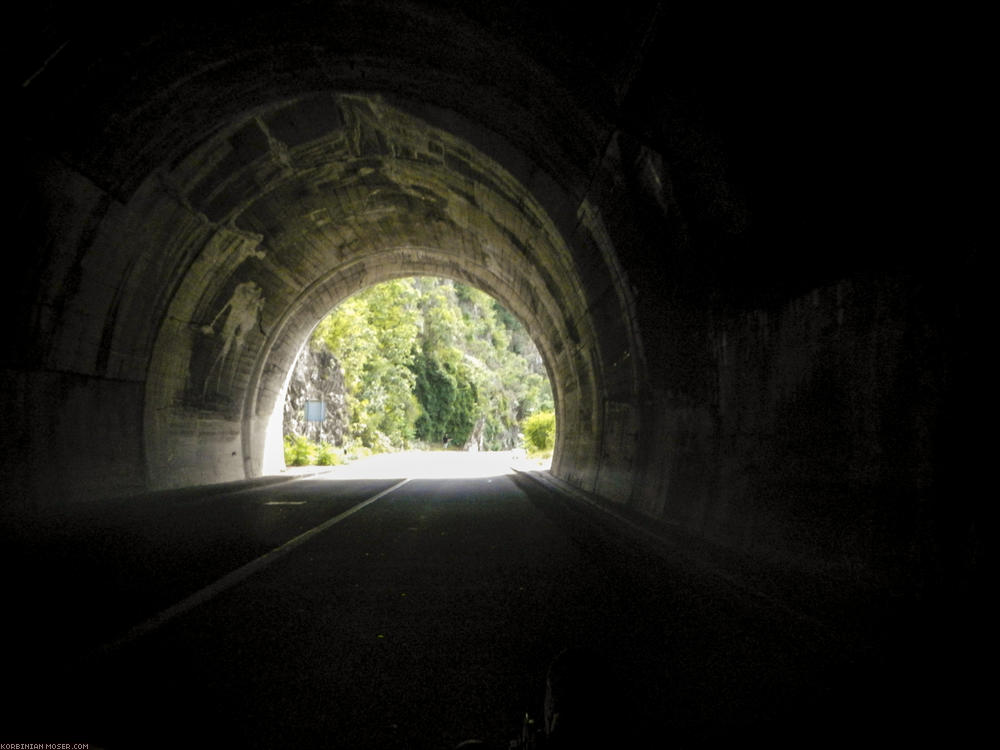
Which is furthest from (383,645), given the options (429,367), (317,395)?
(429,367)

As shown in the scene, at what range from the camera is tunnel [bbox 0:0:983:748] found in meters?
3.94

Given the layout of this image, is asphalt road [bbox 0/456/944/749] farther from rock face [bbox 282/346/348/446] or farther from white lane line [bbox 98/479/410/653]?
rock face [bbox 282/346/348/446]

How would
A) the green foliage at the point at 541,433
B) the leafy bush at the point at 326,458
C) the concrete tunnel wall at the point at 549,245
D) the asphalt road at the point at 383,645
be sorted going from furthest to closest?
1. the green foliage at the point at 541,433
2. the leafy bush at the point at 326,458
3. the concrete tunnel wall at the point at 549,245
4. the asphalt road at the point at 383,645

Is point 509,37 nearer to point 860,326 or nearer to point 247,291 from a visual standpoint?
point 860,326

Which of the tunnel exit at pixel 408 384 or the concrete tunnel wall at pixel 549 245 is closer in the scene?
the concrete tunnel wall at pixel 549 245

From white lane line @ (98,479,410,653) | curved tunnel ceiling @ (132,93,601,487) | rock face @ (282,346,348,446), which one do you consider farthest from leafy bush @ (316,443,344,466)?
white lane line @ (98,479,410,653)

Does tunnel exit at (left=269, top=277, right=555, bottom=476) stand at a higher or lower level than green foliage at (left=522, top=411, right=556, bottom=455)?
higher

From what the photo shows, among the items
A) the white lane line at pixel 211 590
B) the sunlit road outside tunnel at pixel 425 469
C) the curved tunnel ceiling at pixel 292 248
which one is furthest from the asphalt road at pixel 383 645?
the sunlit road outside tunnel at pixel 425 469

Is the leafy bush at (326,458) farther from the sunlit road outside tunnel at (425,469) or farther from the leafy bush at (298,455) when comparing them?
Answer: the sunlit road outside tunnel at (425,469)

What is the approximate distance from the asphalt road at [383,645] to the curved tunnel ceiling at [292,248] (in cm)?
630

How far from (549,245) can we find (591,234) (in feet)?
6.94

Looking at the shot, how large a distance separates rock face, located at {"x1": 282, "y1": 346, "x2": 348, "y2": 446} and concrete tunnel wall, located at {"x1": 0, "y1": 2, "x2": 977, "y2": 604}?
52.6 feet

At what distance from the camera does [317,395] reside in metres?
33.8

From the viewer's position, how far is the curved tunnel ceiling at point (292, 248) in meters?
10.2
